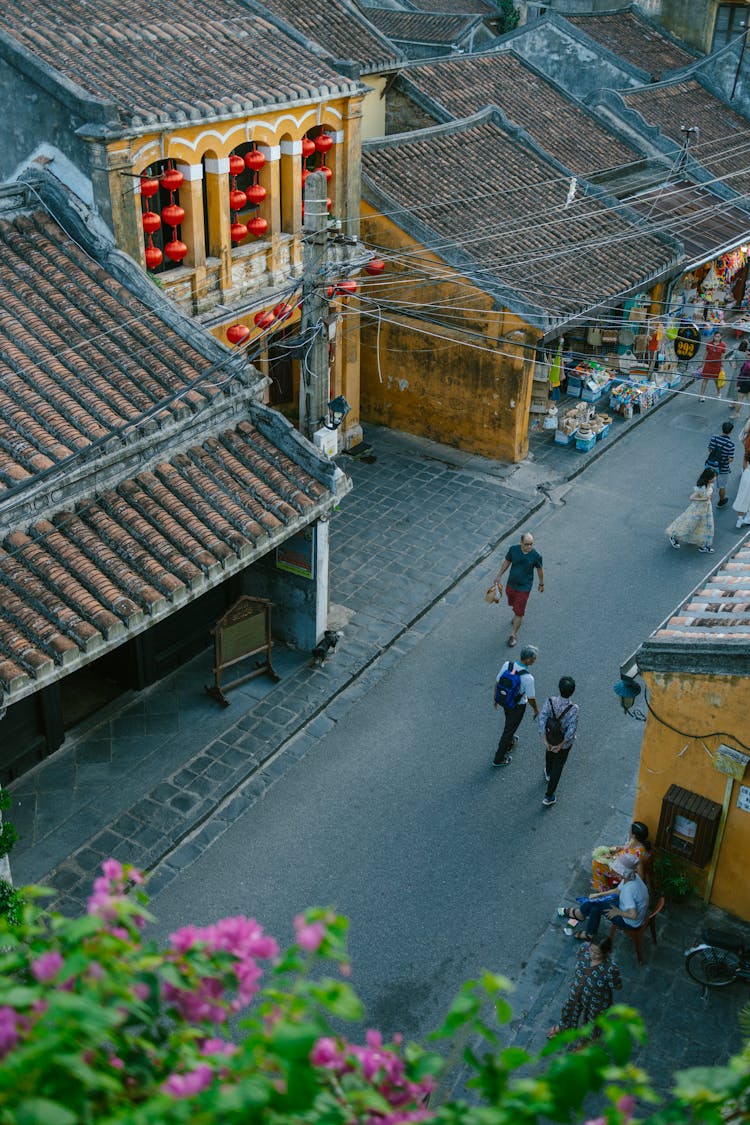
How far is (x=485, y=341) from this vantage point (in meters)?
21.7

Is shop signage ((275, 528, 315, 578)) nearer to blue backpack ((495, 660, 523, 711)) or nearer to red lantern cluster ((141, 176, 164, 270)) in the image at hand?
blue backpack ((495, 660, 523, 711))

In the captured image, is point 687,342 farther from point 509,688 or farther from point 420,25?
point 420,25

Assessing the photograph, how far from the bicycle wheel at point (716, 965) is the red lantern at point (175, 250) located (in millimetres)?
12207

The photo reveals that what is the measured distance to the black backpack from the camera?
13.3 m

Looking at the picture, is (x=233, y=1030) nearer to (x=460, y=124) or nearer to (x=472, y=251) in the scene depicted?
(x=472, y=251)

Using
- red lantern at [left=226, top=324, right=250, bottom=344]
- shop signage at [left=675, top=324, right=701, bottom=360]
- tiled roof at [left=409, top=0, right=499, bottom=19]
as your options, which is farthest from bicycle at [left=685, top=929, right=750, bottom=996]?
tiled roof at [left=409, top=0, right=499, bottom=19]

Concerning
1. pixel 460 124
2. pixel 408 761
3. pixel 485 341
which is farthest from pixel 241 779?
pixel 460 124

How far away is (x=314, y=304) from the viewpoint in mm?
15164

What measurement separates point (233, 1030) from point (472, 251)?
15.9m

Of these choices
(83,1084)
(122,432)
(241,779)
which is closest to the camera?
(83,1084)

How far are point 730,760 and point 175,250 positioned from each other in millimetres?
11109

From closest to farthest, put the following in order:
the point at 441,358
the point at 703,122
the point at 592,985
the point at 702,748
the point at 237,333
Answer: the point at 592,985
the point at 702,748
the point at 237,333
the point at 441,358
the point at 703,122

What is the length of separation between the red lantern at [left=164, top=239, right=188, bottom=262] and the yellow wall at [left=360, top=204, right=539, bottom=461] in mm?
4805

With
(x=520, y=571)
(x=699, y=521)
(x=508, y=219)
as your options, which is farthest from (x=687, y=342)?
(x=520, y=571)
